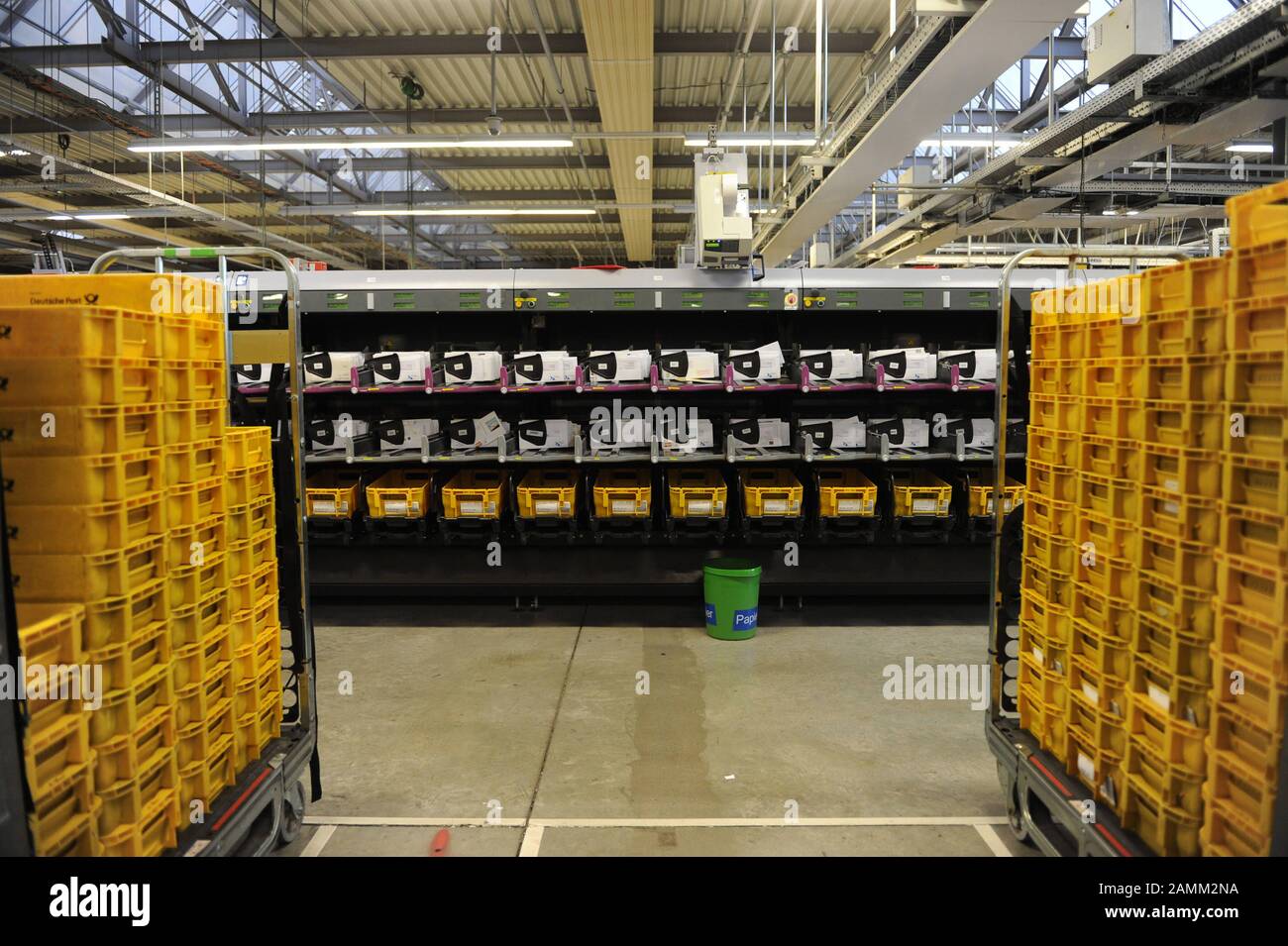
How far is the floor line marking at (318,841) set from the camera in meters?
3.02

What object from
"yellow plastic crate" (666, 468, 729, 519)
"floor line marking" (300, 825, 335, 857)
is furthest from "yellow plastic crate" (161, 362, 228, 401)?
"yellow plastic crate" (666, 468, 729, 519)

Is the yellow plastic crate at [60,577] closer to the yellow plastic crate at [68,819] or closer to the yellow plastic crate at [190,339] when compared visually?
the yellow plastic crate at [68,819]

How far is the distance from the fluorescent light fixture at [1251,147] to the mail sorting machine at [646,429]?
5.17 metres

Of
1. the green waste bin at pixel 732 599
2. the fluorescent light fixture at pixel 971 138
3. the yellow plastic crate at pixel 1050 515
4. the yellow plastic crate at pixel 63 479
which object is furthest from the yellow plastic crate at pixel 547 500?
the fluorescent light fixture at pixel 971 138

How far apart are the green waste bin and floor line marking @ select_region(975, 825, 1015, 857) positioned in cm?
248

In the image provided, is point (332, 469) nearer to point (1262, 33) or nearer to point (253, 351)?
point (253, 351)

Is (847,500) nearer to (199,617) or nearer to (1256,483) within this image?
(1256,483)

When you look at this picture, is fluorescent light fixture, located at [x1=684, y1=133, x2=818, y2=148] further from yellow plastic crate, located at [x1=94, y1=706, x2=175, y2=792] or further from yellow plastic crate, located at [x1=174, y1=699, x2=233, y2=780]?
yellow plastic crate, located at [x1=94, y1=706, x2=175, y2=792]

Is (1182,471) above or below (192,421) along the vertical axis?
below

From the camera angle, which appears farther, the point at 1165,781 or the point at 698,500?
the point at 698,500

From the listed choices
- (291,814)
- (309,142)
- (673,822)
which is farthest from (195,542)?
(309,142)

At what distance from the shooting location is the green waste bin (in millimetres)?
5492

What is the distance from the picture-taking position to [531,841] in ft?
10.1

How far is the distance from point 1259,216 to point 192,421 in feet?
10.0
